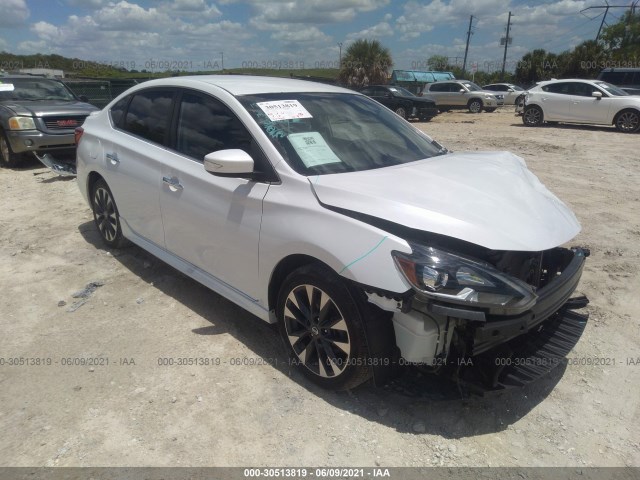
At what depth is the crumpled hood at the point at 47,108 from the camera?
8836 mm

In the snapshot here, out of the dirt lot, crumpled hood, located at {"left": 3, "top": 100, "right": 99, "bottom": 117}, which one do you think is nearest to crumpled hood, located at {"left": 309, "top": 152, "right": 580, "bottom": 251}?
the dirt lot

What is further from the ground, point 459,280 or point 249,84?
point 249,84

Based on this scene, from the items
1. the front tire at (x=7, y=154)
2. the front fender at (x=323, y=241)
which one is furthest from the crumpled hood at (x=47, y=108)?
the front fender at (x=323, y=241)

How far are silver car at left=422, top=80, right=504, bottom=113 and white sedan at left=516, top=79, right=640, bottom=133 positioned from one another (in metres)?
7.72

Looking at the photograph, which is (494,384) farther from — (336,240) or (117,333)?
(117,333)

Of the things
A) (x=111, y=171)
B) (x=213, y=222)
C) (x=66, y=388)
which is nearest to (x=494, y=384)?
(x=213, y=222)

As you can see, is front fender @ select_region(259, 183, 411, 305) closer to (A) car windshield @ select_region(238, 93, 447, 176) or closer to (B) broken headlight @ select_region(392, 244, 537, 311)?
(B) broken headlight @ select_region(392, 244, 537, 311)

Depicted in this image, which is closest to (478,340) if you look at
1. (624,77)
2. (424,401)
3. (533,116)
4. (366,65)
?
(424,401)

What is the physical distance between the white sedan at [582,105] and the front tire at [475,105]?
25.4 ft

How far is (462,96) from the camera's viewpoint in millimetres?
24859

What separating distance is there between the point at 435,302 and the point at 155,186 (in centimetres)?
253

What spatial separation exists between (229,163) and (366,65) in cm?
3615

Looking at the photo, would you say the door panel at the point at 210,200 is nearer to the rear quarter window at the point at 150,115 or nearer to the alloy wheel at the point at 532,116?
the rear quarter window at the point at 150,115

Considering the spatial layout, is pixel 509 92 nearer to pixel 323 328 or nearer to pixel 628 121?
pixel 628 121
